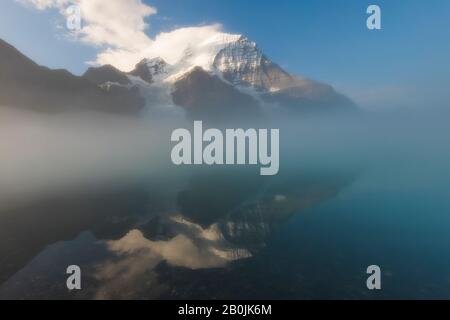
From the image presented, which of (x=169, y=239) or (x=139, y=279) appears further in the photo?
(x=169, y=239)

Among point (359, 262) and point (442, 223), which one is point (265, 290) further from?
point (442, 223)

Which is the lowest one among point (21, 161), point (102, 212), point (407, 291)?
point (407, 291)

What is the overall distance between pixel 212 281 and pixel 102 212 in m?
30.1

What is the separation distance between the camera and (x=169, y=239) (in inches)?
1658

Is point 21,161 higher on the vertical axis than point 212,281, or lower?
higher

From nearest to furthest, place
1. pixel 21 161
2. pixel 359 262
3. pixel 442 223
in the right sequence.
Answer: pixel 359 262
pixel 442 223
pixel 21 161
